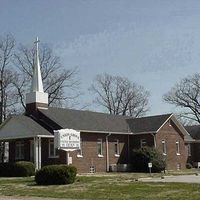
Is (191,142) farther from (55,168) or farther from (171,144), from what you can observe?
(55,168)

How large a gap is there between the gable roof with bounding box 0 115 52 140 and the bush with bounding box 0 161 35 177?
131 inches

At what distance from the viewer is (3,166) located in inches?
1517

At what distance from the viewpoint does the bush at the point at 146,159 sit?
43.4m

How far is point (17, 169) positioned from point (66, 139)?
466 centimetres

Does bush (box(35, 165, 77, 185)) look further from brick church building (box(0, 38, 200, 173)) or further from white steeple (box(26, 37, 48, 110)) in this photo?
white steeple (box(26, 37, 48, 110))

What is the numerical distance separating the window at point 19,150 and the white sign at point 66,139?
7471 mm

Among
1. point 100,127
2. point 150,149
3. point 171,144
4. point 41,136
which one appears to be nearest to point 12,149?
point 41,136

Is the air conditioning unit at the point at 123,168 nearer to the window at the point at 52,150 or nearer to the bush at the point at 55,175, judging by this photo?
the window at the point at 52,150

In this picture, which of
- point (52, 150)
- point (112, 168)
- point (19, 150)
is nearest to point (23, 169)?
point (52, 150)

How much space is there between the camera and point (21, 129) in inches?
1644

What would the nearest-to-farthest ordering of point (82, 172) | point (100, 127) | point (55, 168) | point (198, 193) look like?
1. point (198, 193)
2. point (55, 168)
3. point (82, 172)
4. point (100, 127)

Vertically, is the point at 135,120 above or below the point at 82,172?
→ above

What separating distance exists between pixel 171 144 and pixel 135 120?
501 cm

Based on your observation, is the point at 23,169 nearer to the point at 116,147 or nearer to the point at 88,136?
the point at 88,136
